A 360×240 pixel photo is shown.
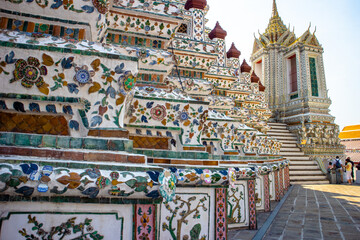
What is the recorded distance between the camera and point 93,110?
195 cm

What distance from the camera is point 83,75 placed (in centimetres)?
195

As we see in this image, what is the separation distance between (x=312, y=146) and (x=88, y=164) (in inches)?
700

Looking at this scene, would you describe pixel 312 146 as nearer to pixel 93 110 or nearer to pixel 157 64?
pixel 157 64

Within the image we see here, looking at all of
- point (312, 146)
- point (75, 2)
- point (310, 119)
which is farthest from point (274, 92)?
point (75, 2)

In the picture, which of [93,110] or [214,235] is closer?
[93,110]

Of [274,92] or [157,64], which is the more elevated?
[274,92]

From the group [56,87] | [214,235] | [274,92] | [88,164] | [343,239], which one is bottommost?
[343,239]

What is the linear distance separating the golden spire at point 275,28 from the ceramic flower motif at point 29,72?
24.7 metres

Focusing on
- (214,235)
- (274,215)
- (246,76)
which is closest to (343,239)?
(274,215)

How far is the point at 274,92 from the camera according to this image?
22.8 m

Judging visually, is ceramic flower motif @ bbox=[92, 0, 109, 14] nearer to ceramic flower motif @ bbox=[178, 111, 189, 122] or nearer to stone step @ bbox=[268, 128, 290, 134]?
ceramic flower motif @ bbox=[178, 111, 189, 122]

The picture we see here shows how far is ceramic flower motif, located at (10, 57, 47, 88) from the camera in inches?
72.1

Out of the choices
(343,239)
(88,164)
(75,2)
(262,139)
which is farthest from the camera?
(262,139)

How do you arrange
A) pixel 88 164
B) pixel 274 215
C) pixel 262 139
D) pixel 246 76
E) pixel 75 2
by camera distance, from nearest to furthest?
1. pixel 88 164
2. pixel 75 2
3. pixel 274 215
4. pixel 262 139
5. pixel 246 76
